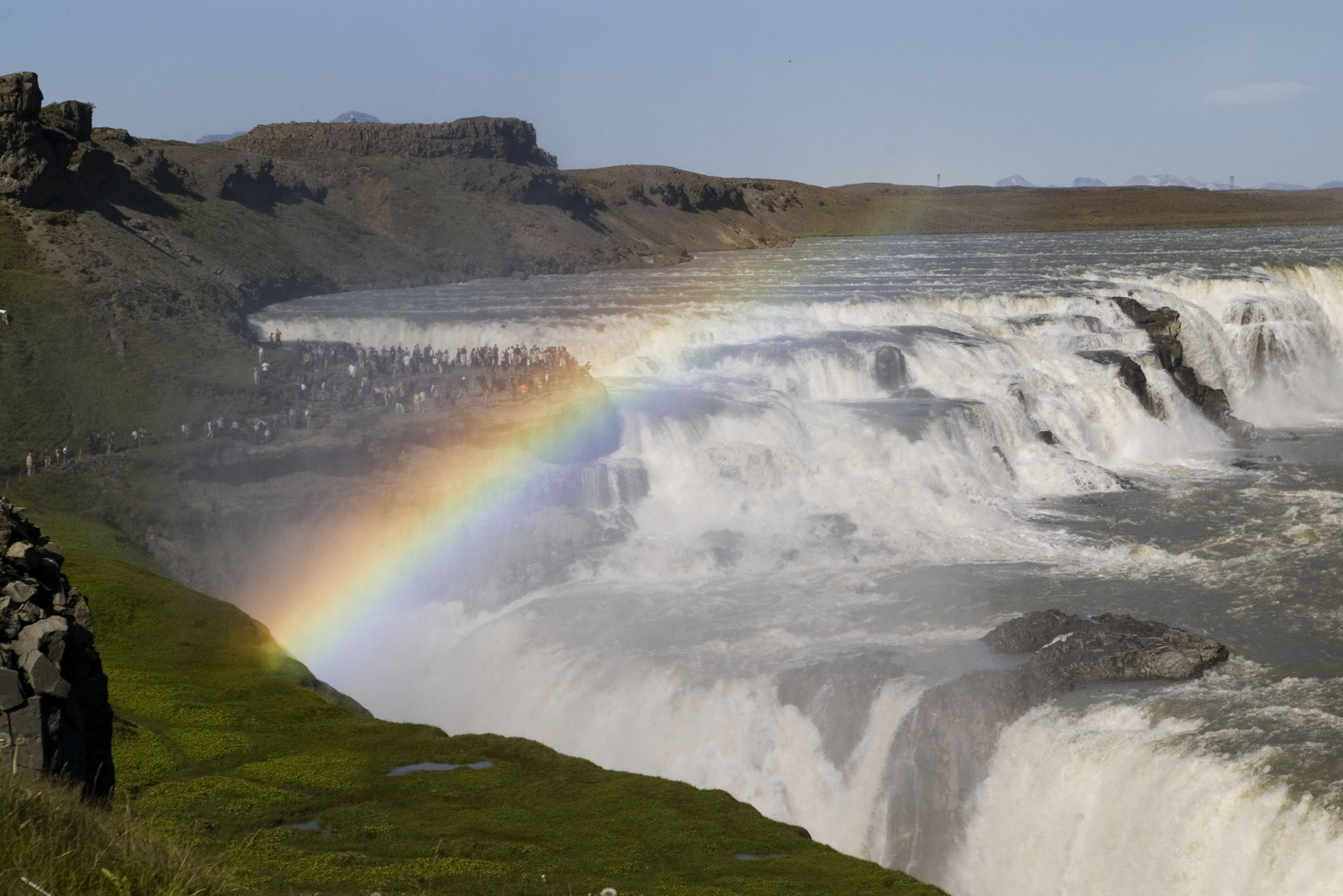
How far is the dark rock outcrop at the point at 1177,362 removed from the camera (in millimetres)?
47656

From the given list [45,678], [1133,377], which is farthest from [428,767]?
[1133,377]

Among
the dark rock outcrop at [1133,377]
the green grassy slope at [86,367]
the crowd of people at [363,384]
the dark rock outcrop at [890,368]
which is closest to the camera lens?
the crowd of people at [363,384]

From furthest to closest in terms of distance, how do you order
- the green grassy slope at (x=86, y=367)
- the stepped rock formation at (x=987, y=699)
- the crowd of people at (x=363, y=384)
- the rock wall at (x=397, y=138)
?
1. the rock wall at (x=397, y=138)
2. the green grassy slope at (x=86, y=367)
3. the crowd of people at (x=363, y=384)
4. the stepped rock formation at (x=987, y=699)

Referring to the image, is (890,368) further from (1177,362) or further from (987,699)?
(987,699)

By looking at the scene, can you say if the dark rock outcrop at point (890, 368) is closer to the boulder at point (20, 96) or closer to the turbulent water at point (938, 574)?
the turbulent water at point (938, 574)

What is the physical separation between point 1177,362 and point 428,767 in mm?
40294

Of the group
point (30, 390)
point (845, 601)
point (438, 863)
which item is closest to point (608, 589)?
point (845, 601)

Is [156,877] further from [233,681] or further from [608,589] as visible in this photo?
[608,589]

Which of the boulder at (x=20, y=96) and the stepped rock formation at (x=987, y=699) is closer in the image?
the stepped rock formation at (x=987, y=699)

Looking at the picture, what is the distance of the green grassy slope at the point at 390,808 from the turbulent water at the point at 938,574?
465 centimetres

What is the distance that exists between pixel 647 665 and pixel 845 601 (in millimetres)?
5536

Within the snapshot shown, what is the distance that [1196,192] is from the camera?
17900 cm

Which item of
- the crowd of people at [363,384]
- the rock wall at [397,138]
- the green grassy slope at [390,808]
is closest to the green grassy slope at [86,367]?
the crowd of people at [363,384]

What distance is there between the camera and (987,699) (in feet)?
72.8
